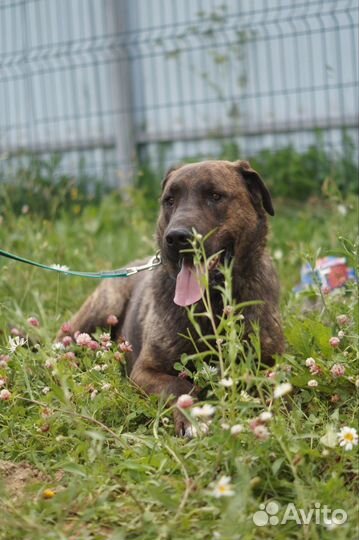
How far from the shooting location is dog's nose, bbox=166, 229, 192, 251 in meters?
4.13

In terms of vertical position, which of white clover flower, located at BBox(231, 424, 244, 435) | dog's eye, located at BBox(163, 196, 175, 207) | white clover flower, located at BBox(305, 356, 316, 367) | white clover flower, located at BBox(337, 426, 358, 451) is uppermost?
dog's eye, located at BBox(163, 196, 175, 207)

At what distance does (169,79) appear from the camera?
1093 centimetres

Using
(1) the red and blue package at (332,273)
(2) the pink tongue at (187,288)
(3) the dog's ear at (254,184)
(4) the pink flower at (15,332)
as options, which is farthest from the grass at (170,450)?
(1) the red and blue package at (332,273)

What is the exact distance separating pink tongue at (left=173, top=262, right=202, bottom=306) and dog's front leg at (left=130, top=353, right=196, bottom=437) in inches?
15.2

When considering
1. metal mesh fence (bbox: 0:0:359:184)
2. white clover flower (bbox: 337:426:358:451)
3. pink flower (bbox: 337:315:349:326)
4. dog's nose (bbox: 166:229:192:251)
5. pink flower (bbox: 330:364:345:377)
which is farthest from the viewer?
metal mesh fence (bbox: 0:0:359:184)

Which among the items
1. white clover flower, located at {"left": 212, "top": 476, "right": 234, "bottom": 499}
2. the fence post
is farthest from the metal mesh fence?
white clover flower, located at {"left": 212, "top": 476, "right": 234, "bottom": 499}

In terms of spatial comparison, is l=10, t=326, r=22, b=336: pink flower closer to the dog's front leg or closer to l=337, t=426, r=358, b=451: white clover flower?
the dog's front leg

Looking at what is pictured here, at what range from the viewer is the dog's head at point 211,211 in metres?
4.24

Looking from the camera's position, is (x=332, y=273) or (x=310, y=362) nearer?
(x=310, y=362)

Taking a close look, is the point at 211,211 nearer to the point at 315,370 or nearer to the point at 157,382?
the point at 157,382

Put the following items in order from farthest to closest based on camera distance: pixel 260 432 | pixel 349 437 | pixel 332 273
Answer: pixel 332 273, pixel 349 437, pixel 260 432

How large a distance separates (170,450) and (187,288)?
1.15 m

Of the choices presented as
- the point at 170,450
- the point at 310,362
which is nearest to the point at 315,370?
the point at 310,362

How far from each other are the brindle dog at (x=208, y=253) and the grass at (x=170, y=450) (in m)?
0.18
